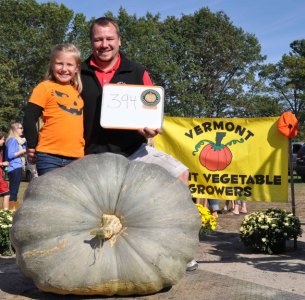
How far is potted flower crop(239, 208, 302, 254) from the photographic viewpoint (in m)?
5.94

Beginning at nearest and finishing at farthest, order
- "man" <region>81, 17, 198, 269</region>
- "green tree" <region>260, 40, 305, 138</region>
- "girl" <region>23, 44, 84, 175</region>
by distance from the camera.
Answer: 1. "girl" <region>23, 44, 84, 175</region>
2. "man" <region>81, 17, 198, 269</region>
3. "green tree" <region>260, 40, 305, 138</region>

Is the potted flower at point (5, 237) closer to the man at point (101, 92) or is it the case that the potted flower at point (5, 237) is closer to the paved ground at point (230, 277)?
the paved ground at point (230, 277)

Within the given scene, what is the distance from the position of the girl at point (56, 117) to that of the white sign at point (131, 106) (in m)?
0.25

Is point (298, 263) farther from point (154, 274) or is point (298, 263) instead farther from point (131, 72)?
point (131, 72)

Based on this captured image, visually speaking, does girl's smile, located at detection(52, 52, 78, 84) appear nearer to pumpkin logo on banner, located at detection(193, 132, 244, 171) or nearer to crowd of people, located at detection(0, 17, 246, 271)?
crowd of people, located at detection(0, 17, 246, 271)

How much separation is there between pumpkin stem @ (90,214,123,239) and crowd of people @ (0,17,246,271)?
2.30 feet

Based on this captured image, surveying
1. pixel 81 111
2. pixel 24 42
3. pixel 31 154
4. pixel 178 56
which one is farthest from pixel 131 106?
pixel 178 56

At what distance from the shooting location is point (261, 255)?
593 cm

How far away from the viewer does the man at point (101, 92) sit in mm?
4023

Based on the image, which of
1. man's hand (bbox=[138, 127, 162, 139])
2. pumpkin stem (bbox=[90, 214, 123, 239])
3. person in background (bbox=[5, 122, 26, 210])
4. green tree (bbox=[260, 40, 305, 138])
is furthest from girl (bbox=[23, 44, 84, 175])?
green tree (bbox=[260, 40, 305, 138])

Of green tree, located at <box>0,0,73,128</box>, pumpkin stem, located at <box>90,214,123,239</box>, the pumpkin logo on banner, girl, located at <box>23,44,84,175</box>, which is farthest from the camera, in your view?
green tree, located at <box>0,0,73,128</box>

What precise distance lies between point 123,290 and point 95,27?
2.05 m

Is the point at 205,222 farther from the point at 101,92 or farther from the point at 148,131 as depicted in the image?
the point at 101,92

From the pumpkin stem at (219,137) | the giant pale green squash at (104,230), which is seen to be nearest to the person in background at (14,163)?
the pumpkin stem at (219,137)
